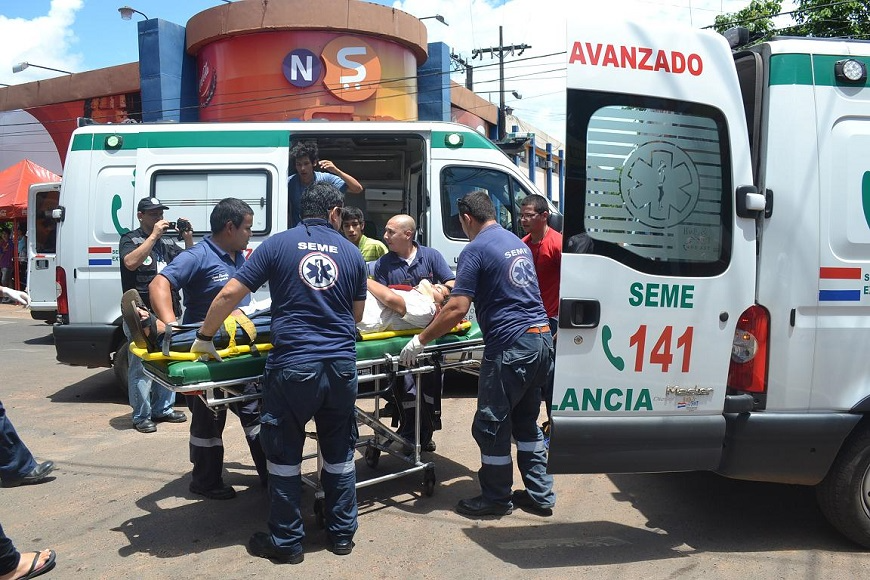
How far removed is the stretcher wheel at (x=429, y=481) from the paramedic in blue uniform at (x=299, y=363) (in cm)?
88

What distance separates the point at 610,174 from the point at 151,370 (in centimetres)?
271

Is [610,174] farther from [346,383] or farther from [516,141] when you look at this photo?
[516,141]

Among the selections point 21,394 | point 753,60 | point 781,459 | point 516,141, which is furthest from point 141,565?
point 516,141

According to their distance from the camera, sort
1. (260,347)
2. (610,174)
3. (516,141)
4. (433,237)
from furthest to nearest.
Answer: (516,141) → (433,237) → (260,347) → (610,174)

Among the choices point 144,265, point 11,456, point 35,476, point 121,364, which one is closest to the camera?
point 11,456

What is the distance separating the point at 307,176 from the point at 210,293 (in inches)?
102

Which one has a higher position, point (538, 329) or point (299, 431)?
point (538, 329)

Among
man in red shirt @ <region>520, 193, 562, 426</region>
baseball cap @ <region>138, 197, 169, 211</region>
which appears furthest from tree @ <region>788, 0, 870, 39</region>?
baseball cap @ <region>138, 197, 169, 211</region>

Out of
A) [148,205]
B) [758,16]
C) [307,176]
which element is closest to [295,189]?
[307,176]

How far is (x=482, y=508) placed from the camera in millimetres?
4484

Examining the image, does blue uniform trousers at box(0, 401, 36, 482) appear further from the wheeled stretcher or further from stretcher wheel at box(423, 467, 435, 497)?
stretcher wheel at box(423, 467, 435, 497)

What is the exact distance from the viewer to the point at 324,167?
24.1 ft

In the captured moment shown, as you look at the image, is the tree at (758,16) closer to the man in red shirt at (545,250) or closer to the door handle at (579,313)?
the man in red shirt at (545,250)

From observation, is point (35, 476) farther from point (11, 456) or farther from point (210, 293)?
point (210, 293)
